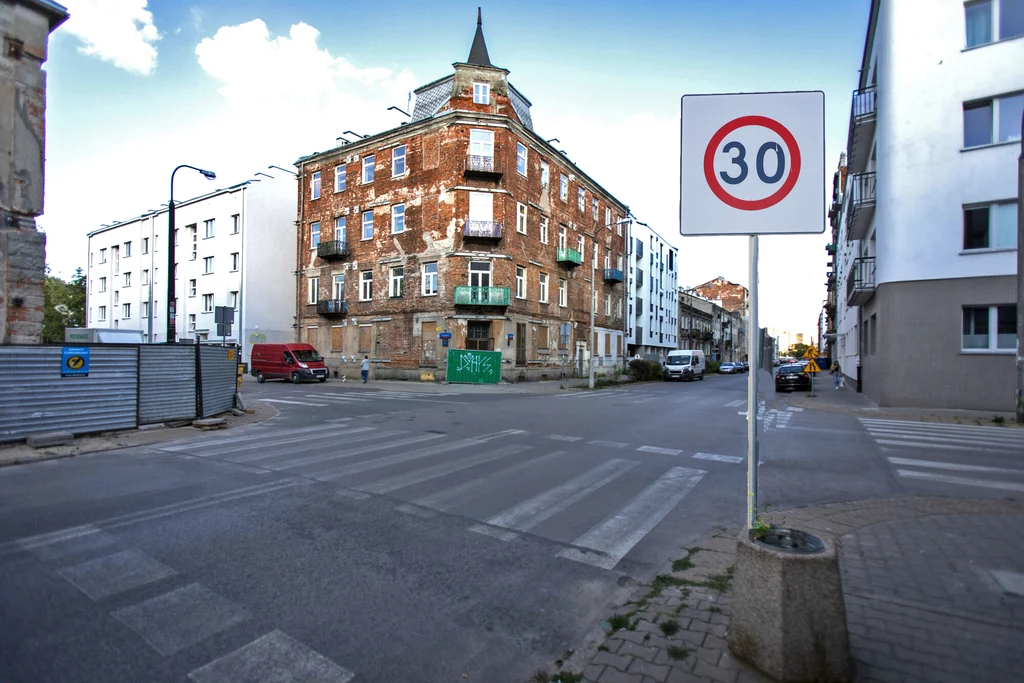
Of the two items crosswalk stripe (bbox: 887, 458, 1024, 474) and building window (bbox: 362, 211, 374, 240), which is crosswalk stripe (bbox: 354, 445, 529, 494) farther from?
building window (bbox: 362, 211, 374, 240)

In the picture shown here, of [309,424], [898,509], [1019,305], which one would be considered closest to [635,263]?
[1019,305]

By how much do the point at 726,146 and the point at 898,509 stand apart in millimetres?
4698

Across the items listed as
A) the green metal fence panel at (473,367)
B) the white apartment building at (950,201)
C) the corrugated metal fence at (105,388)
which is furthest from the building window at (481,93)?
the corrugated metal fence at (105,388)

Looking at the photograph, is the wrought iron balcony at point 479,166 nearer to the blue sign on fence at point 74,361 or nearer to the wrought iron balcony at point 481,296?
the wrought iron balcony at point 481,296

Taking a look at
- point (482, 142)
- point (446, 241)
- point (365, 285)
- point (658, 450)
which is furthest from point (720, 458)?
point (365, 285)

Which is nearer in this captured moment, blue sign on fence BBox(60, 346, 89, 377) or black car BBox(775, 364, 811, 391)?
blue sign on fence BBox(60, 346, 89, 377)

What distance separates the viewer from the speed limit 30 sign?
3305mm

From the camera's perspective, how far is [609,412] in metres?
15.9

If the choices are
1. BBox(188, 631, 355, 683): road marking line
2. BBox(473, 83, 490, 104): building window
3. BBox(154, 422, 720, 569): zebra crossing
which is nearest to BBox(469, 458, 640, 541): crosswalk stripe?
BBox(154, 422, 720, 569): zebra crossing

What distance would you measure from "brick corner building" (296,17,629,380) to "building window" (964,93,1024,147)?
16.4 meters

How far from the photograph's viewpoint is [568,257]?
37344 millimetres

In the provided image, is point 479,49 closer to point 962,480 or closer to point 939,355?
point 939,355

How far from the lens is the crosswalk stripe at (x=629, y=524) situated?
4.55m

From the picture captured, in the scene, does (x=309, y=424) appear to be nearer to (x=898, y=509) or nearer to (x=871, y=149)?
(x=898, y=509)
